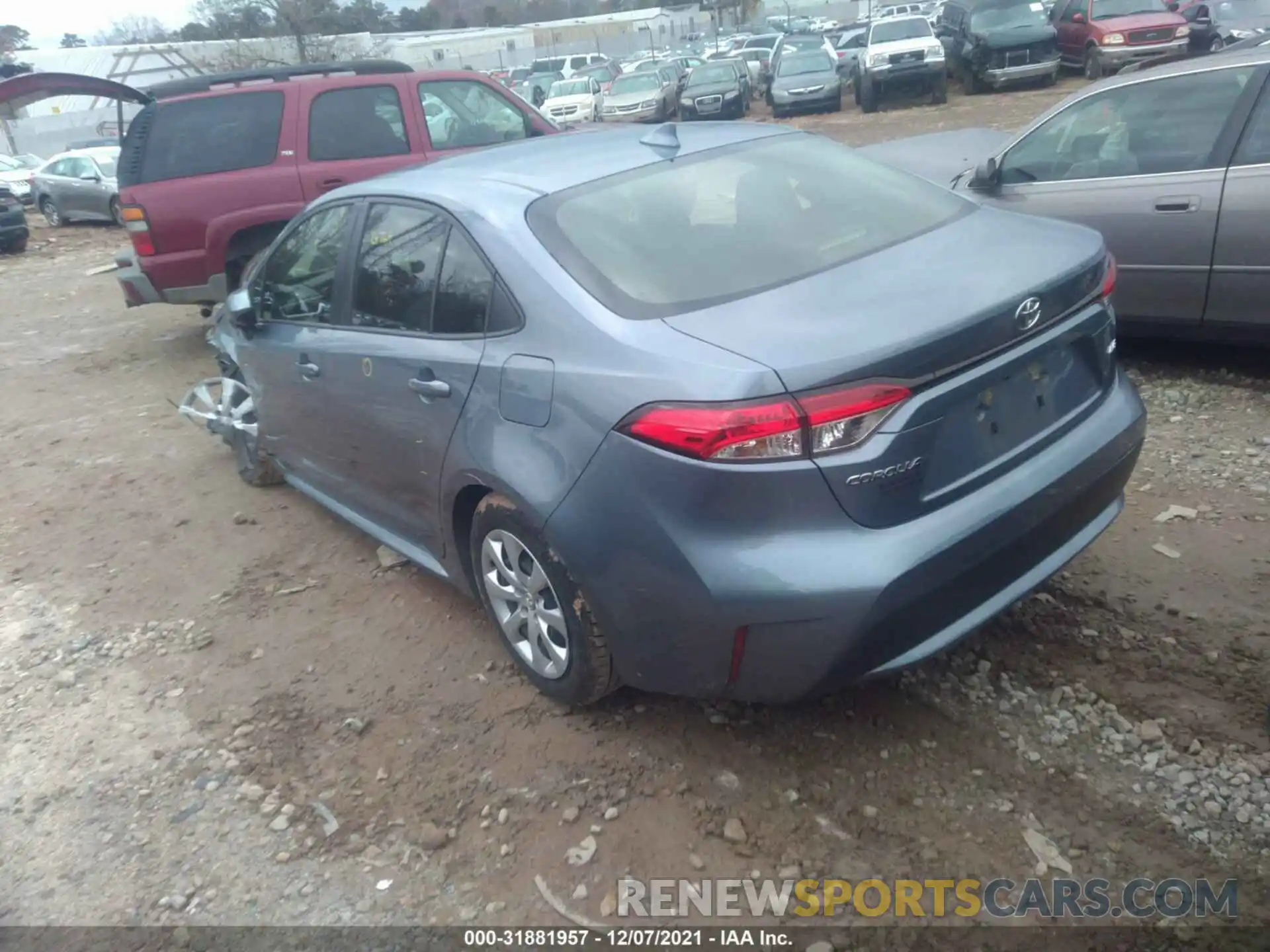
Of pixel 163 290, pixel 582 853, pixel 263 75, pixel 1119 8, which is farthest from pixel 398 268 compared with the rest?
pixel 1119 8

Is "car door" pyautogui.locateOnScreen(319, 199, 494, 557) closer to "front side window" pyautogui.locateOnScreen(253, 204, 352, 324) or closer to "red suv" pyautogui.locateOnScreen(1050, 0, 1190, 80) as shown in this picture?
"front side window" pyautogui.locateOnScreen(253, 204, 352, 324)

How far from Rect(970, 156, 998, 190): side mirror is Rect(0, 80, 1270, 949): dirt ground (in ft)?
5.80

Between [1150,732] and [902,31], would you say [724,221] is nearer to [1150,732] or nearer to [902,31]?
[1150,732]

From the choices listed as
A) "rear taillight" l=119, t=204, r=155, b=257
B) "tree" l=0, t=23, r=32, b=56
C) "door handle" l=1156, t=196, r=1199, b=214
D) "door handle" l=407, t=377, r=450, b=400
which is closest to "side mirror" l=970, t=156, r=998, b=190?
"door handle" l=1156, t=196, r=1199, b=214

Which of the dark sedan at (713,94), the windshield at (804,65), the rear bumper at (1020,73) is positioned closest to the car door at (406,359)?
the rear bumper at (1020,73)

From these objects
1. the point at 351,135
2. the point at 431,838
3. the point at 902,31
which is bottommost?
the point at 431,838

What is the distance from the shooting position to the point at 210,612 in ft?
14.6

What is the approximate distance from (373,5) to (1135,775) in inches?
2474

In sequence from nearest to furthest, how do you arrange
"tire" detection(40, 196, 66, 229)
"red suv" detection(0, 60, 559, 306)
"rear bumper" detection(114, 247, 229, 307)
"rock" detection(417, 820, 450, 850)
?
"rock" detection(417, 820, 450, 850) < "red suv" detection(0, 60, 559, 306) < "rear bumper" detection(114, 247, 229, 307) < "tire" detection(40, 196, 66, 229)

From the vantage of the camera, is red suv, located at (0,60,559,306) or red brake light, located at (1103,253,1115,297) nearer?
red brake light, located at (1103,253,1115,297)

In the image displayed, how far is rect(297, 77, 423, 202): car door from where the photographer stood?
7.96 m

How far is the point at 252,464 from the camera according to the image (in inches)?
226

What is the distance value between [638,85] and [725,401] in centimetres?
2364

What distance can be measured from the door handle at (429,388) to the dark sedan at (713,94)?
69.3 feet
